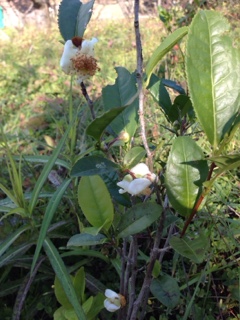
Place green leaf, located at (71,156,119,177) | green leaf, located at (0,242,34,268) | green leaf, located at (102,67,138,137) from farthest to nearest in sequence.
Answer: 1. green leaf, located at (0,242,34,268)
2. green leaf, located at (102,67,138,137)
3. green leaf, located at (71,156,119,177)

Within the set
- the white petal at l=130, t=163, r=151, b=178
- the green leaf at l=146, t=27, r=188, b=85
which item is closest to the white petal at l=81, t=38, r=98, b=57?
the green leaf at l=146, t=27, r=188, b=85

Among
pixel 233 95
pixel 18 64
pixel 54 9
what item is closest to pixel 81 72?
pixel 233 95

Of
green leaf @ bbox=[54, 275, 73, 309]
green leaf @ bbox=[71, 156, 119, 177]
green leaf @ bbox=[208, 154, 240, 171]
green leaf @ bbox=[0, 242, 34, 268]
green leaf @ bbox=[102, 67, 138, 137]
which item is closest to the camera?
green leaf @ bbox=[208, 154, 240, 171]

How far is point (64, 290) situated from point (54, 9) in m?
5.66

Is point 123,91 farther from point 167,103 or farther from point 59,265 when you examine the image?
point 59,265

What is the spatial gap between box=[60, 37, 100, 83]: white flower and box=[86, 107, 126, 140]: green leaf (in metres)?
0.13

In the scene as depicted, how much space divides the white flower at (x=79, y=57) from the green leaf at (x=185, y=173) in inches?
7.8

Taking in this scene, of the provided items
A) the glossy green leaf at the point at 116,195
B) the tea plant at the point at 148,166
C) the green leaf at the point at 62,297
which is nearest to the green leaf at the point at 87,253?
the tea plant at the point at 148,166

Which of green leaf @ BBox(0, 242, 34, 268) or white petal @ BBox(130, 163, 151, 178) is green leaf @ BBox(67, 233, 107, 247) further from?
green leaf @ BBox(0, 242, 34, 268)

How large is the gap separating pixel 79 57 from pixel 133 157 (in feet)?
0.62

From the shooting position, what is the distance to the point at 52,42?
4.42 meters

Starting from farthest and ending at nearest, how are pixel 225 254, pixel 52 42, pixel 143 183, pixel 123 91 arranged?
pixel 52 42, pixel 225 254, pixel 123 91, pixel 143 183

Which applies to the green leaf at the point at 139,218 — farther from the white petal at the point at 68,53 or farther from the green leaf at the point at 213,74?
the white petal at the point at 68,53

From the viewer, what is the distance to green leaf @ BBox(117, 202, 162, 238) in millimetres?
731
